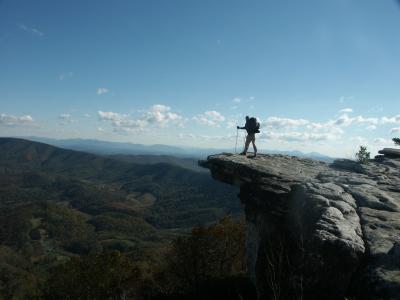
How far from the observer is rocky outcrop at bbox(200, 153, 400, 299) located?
10609 millimetres

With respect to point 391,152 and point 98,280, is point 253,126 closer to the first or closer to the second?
point 391,152

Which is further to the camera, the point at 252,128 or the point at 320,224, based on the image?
the point at 252,128

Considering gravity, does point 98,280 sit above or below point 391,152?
below

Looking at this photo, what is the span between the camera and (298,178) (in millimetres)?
17969

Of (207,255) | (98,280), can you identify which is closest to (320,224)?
(207,255)

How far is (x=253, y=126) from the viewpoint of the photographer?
2225 centimetres

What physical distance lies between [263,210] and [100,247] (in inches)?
7180

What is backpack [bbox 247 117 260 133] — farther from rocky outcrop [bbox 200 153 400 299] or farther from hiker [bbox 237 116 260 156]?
rocky outcrop [bbox 200 153 400 299]

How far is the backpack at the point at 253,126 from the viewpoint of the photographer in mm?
22250

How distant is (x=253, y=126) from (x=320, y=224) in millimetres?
10888

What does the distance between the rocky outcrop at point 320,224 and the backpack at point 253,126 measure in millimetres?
1674

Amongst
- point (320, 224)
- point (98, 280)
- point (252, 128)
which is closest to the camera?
point (320, 224)

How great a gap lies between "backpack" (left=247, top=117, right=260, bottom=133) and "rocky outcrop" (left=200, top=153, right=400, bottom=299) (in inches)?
65.9

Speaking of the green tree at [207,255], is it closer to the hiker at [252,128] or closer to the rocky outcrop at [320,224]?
the rocky outcrop at [320,224]
